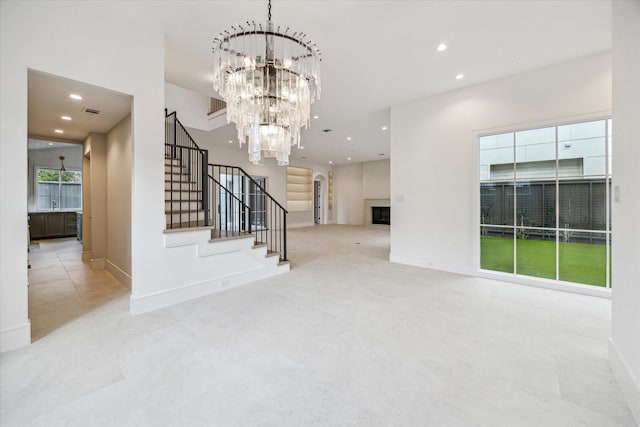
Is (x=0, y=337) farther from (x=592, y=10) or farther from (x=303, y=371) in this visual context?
(x=592, y=10)

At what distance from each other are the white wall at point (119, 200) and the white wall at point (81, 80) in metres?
1.14

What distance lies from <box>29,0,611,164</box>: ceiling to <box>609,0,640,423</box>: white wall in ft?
4.46

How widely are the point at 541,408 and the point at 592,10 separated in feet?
13.5

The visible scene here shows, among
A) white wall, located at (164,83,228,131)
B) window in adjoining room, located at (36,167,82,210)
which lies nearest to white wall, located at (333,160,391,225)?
white wall, located at (164,83,228,131)

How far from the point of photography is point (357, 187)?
14680mm

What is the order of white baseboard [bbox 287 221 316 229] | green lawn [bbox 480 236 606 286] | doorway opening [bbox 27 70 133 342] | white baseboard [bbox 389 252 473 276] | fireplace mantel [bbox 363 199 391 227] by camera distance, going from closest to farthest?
doorway opening [bbox 27 70 133 342] → green lawn [bbox 480 236 606 286] → white baseboard [bbox 389 252 473 276] → white baseboard [bbox 287 221 316 229] → fireplace mantel [bbox 363 199 391 227]

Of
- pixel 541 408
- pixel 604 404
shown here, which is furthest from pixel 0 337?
pixel 604 404

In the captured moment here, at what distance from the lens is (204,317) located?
3055 mm

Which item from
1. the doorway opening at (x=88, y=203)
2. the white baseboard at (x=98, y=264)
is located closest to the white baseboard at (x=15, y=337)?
the doorway opening at (x=88, y=203)

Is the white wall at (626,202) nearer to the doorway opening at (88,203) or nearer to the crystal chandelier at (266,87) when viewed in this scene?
the crystal chandelier at (266,87)

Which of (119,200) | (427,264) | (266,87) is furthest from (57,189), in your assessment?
(427,264)

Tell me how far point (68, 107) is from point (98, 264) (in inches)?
122

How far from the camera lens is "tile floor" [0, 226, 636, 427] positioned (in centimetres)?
166

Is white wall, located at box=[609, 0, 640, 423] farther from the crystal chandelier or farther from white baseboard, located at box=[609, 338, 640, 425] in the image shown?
the crystal chandelier
